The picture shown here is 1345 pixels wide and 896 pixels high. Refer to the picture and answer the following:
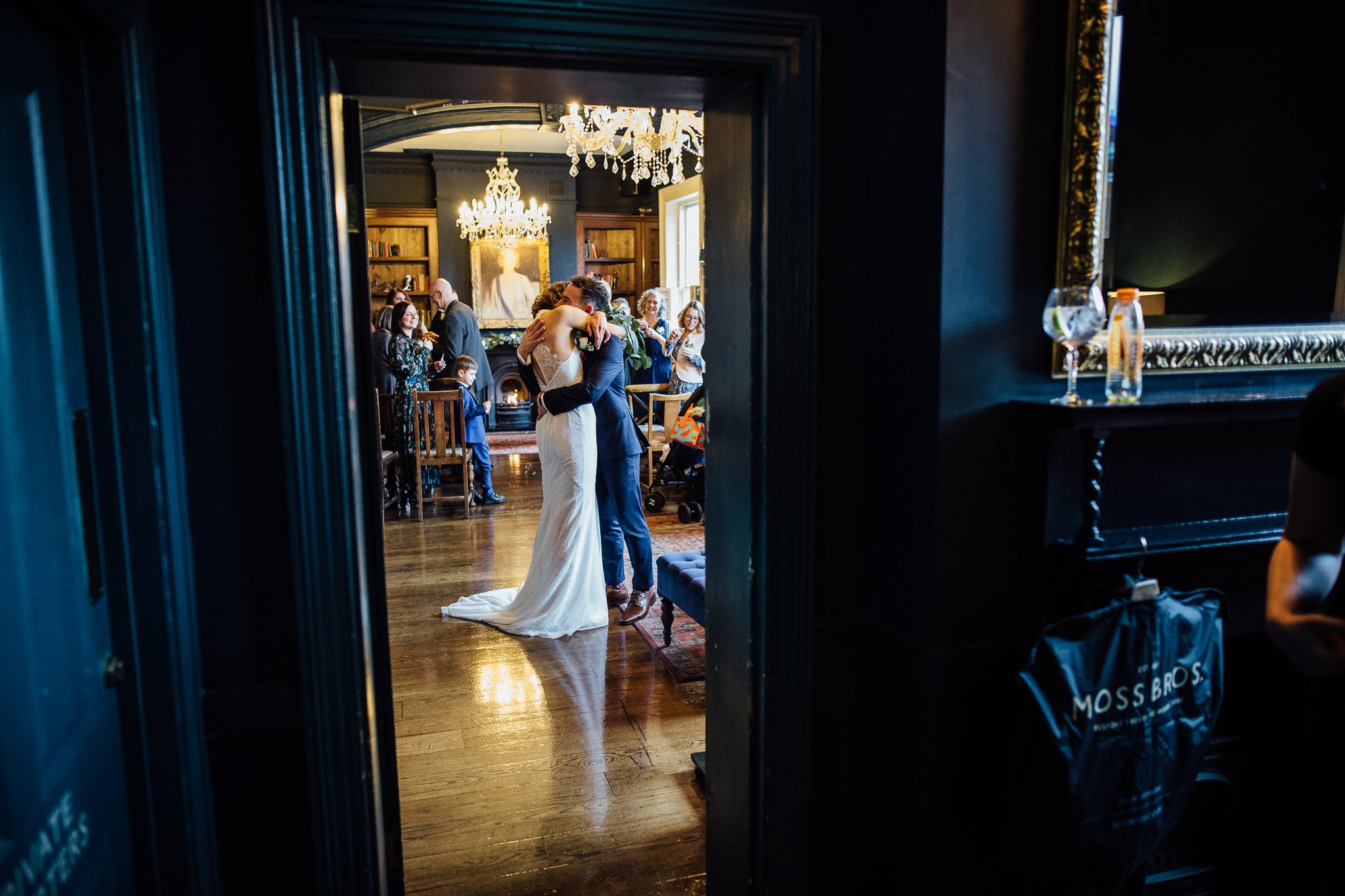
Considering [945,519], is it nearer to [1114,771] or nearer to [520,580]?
[1114,771]

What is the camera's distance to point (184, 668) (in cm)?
150

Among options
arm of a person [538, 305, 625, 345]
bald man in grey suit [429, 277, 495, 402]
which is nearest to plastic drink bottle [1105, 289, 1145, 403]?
arm of a person [538, 305, 625, 345]

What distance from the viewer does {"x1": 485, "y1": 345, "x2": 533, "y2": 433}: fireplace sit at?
455 inches

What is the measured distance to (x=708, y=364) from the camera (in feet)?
6.98

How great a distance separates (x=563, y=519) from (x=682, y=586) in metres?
0.85

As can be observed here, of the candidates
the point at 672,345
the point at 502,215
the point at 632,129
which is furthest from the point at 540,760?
the point at 502,215

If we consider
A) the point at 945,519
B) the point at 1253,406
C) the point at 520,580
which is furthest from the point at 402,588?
the point at 1253,406

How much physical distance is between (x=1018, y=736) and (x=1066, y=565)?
36cm

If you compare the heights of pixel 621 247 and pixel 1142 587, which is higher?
pixel 621 247

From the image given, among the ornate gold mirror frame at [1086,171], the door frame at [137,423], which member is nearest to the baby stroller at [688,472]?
the ornate gold mirror frame at [1086,171]

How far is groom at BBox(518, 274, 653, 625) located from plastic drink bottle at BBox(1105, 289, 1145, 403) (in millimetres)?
2602

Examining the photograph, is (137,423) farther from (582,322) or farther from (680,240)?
(680,240)

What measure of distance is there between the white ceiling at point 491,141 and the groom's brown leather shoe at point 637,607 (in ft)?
23.3

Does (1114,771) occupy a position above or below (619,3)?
below
